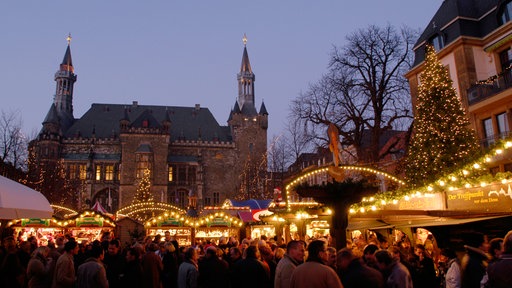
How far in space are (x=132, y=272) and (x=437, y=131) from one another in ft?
42.8

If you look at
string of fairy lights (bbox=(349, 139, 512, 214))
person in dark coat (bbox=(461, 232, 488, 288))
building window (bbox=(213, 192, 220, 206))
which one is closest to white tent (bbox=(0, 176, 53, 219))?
person in dark coat (bbox=(461, 232, 488, 288))

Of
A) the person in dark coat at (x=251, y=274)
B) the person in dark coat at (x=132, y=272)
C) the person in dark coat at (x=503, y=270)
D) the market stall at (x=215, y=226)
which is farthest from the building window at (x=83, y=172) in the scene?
the person in dark coat at (x=503, y=270)

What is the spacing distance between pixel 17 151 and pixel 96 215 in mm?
13742

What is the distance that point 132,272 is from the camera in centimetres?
702

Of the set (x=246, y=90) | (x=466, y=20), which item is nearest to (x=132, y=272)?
(x=466, y=20)

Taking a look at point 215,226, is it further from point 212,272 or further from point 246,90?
point 246,90

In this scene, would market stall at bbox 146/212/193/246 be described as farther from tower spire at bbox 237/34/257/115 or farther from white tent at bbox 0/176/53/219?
tower spire at bbox 237/34/257/115

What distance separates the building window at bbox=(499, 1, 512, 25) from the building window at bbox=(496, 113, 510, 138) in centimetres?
439

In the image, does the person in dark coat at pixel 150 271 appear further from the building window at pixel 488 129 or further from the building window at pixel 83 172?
the building window at pixel 83 172

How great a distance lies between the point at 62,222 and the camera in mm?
18906

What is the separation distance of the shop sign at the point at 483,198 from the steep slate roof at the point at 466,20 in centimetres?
1205

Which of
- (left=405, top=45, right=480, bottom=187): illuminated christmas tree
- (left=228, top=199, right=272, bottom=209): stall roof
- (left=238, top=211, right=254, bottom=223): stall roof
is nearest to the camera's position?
(left=405, top=45, right=480, bottom=187): illuminated christmas tree

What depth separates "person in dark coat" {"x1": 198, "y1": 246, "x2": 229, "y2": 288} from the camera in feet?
22.0

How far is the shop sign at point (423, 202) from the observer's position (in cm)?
1258
